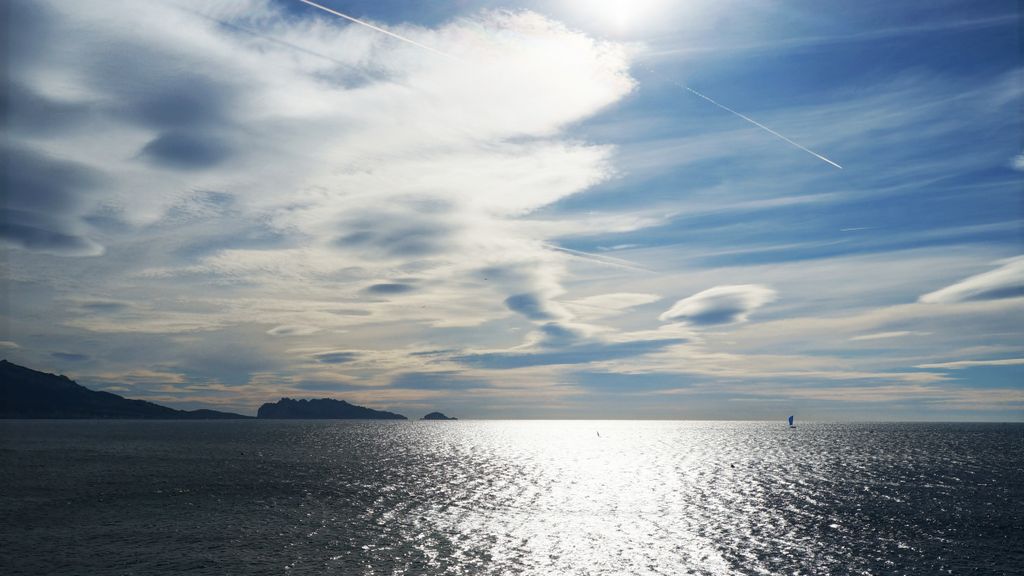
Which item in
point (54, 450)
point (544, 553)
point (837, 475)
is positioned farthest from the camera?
point (54, 450)

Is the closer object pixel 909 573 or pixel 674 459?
pixel 909 573

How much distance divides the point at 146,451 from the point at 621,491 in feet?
489

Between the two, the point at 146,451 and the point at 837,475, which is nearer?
the point at 837,475

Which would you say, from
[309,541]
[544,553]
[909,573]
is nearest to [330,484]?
[309,541]

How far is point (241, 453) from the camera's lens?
192875 mm

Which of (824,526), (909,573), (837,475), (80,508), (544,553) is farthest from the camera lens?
(837,475)

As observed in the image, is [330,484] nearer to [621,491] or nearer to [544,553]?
[621,491]

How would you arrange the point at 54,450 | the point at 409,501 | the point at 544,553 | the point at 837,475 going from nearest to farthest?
the point at 544,553 → the point at 409,501 → the point at 837,475 → the point at 54,450

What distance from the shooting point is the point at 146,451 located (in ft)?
634

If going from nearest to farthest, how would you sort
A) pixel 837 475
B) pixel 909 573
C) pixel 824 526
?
pixel 909 573 → pixel 824 526 → pixel 837 475

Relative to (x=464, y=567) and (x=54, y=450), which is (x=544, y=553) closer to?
(x=464, y=567)

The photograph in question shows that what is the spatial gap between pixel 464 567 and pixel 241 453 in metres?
157

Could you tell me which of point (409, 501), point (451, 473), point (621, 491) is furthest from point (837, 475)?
point (409, 501)

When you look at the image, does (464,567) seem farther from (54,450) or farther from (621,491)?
(54,450)
